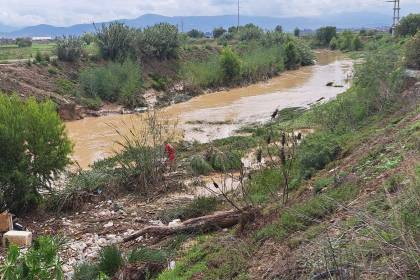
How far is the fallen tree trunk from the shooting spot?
8.54 metres

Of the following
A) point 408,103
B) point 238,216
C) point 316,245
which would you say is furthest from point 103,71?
point 316,245

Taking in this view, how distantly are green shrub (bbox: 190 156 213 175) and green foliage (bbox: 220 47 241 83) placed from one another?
2898cm

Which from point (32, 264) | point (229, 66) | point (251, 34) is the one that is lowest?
point (32, 264)

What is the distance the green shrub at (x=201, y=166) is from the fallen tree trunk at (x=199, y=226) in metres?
5.23

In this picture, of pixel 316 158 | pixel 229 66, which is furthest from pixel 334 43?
pixel 316 158

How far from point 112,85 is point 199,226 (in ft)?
86.7

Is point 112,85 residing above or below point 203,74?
below

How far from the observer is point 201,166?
1448cm

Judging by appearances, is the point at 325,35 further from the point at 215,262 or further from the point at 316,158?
the point at 215,262

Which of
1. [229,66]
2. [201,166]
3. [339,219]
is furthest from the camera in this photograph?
[229,66]

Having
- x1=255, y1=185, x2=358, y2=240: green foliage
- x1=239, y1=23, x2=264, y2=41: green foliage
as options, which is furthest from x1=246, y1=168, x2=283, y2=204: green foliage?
x1=239, y1=23, x2=264, y2=41: green foliage

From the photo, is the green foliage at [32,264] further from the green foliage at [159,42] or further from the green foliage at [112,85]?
the green foliage at [159,42]

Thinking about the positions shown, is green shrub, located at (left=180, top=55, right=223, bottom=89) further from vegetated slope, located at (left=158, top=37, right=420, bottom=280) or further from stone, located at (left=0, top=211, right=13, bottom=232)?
stone, located at (left=0, top=211, right=13, bottom=232)

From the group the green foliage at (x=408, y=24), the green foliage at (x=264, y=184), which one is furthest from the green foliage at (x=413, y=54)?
the green foliage at (x=408, y=24)
